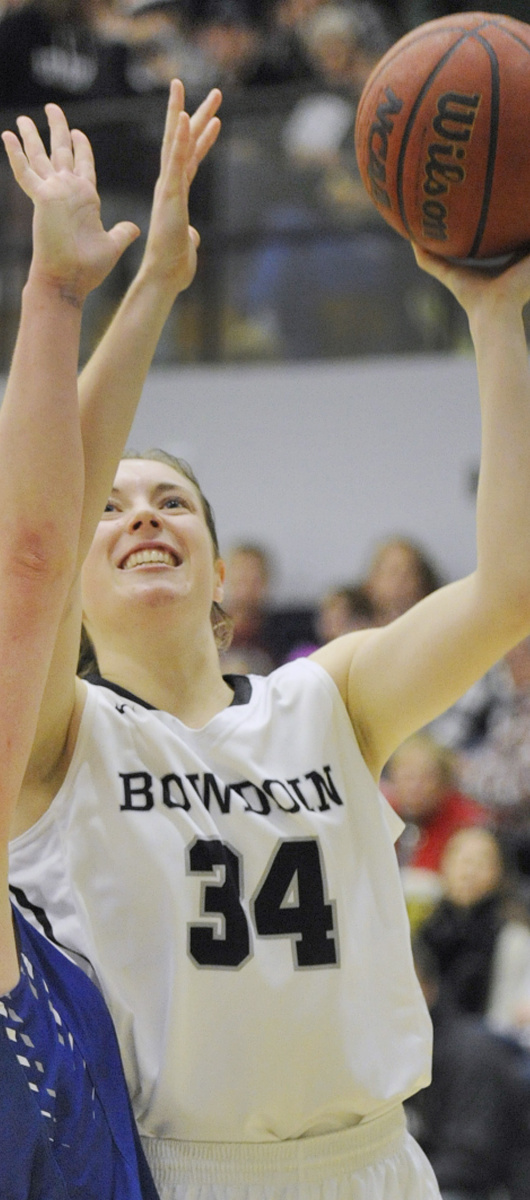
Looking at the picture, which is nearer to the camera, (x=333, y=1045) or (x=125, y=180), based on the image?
(x=333, y=1045)

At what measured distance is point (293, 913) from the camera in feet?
7.97

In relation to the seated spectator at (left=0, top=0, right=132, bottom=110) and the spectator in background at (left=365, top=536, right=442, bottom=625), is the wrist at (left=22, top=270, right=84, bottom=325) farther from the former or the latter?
the seated spectator at (left=0, top=0, right=132, bottom=110)

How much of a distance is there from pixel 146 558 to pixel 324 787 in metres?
0.52

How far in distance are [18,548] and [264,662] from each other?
5.60m

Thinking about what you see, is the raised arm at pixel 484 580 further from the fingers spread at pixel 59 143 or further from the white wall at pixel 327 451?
the white wall at pixel 327 451

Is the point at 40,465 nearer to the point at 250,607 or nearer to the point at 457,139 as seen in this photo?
the point at 457,139

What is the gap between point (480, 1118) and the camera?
5.30 m

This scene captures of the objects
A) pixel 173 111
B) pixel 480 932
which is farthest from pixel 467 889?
pixel 173 111

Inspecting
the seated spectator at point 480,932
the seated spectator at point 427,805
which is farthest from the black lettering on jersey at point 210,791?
the seated spectator at point 427,805

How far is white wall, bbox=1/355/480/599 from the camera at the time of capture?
8875 millimetres

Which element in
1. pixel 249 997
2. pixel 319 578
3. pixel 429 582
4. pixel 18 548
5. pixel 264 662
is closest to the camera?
pixel 18 548

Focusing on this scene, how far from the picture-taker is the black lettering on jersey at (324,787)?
8.32 feet

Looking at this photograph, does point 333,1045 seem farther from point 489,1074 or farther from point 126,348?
point 489,1074

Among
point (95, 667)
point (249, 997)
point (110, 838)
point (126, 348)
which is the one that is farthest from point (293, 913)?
point (126, 348)
